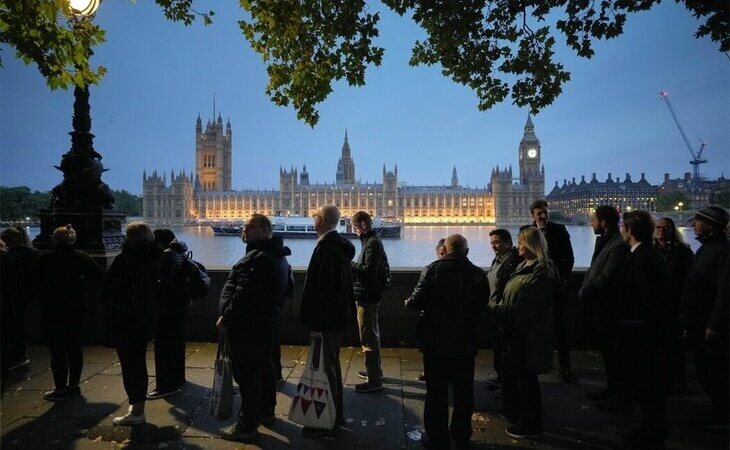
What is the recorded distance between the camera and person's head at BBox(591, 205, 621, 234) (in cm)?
374

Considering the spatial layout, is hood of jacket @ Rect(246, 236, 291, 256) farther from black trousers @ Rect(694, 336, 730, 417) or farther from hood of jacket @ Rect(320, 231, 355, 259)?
black trousers @ Rect(694, 336, 730, 417)

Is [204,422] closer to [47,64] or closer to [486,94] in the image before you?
[47,64]

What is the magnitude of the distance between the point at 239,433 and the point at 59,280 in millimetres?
1930

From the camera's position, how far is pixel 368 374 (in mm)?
3896

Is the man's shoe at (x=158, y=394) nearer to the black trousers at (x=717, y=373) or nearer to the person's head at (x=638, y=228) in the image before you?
the person's head at (x=638, y=228)

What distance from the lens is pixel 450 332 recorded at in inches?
111

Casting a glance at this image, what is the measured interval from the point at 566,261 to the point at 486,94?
6.84 feet

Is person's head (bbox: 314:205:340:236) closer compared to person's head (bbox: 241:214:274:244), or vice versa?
person's head (bbox: 241:214:274:244)

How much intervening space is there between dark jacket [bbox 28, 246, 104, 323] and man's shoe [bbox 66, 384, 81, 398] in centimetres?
57

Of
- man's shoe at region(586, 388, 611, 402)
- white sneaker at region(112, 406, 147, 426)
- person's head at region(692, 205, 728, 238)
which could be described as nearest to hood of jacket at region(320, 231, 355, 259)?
white sneaker at region(112, 406, 147, 426)

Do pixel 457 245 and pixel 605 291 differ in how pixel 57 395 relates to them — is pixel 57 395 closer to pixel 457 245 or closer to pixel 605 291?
pixel 457 245

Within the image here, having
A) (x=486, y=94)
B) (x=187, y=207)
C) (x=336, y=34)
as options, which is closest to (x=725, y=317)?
(x=486, y=94)

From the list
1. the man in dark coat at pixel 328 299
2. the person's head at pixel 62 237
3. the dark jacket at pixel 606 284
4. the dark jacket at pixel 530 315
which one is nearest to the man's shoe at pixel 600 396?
the dark jacket at pixel 606 284

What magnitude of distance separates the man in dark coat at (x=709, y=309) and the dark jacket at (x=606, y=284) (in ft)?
1.89
